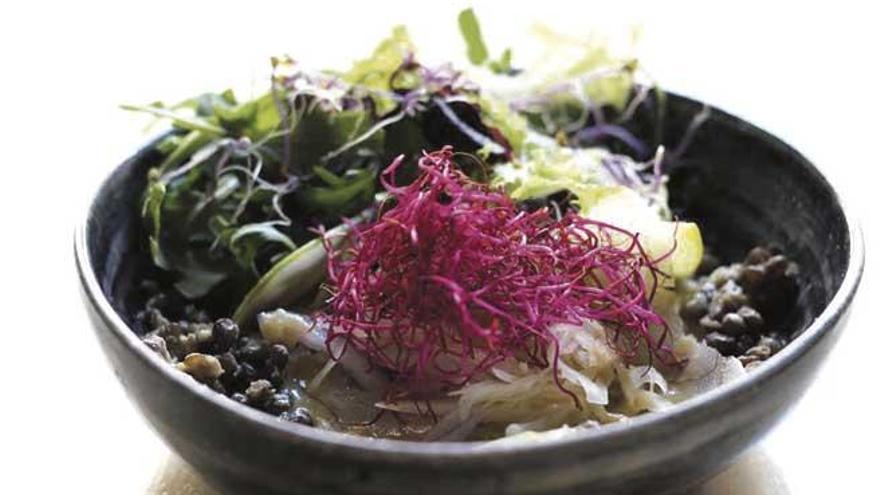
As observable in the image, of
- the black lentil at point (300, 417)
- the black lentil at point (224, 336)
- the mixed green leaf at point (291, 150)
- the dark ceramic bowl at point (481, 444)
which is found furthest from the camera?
the mixed green leaf at point (291, 150)

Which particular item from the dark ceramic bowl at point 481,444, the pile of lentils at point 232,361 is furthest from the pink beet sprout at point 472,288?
the dark ceramic bowl at point 481,444

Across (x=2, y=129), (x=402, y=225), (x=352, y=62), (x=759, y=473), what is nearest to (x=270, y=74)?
(x=352, y=62)

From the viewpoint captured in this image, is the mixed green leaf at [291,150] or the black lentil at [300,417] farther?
the mixed green leaf at [291,150]

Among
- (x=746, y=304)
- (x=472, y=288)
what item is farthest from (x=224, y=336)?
(x=746, y=304)

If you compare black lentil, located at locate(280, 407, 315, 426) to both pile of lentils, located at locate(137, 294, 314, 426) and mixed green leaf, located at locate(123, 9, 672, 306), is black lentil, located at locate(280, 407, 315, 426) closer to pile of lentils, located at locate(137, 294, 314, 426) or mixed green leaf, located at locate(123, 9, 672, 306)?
pile of lentils, located at locate(137, 294, 314, 426)

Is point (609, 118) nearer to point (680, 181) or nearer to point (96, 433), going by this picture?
point (680, 181)

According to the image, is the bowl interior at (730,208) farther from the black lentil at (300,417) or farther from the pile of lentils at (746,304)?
the black lentil at (300,417)
